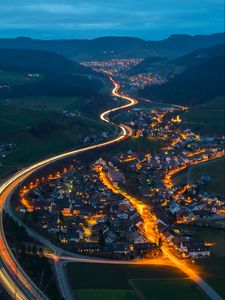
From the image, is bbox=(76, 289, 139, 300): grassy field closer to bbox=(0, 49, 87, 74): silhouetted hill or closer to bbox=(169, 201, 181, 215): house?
bbox=(169, 201, 181, 215): house

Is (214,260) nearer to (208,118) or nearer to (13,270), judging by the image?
(13,270)

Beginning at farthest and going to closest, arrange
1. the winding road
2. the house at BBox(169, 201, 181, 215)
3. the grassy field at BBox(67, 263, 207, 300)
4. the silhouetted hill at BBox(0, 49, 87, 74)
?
the silhouetted hill at BBox(0, 49, 87, 74)
the house at BBox(169, 201, 181, 215)
the grassy field at BBox(67, 263, 207, 300)
the winding road

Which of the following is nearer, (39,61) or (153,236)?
(153,236)

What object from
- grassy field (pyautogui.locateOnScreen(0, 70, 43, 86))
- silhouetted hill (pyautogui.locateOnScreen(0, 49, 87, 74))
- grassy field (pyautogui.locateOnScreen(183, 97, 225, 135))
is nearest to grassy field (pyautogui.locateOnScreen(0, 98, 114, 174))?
grassy field (pyautogui.locateOnScreen(183, 97, 225, 135))

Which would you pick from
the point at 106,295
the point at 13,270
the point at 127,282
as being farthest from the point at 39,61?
the point at 106,295

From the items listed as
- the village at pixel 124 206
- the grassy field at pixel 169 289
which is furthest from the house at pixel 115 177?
the grassy field at pixel 169 289

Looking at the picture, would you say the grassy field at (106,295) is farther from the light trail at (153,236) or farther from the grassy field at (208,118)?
the grassy field at (208,118)

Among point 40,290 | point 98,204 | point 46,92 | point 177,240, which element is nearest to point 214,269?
point 177,240
